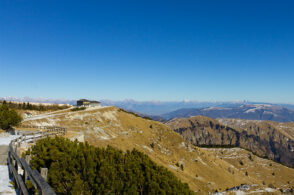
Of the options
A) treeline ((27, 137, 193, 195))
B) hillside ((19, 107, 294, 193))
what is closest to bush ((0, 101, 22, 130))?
hillside ((19, 107, 294, 193))

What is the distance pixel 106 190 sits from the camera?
56.8ft

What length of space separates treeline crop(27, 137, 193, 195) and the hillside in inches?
1687

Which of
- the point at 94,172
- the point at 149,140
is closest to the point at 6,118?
the point at 94,172

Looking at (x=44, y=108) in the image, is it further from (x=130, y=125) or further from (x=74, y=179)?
(x=74, y=179)

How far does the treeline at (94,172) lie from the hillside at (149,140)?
141 ft

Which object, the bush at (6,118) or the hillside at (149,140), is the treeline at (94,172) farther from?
the hillside at (149,140)

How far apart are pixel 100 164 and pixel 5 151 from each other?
43.4 ft

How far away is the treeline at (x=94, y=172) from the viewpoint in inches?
651

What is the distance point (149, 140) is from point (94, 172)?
69.9 m

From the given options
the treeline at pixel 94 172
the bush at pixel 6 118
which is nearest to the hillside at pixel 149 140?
the bush at pixel 6 118

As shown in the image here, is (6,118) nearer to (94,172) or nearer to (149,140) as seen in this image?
(94,172)

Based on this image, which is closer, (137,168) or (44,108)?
(137,168)

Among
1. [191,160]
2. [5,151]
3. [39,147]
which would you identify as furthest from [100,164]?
[191,160]

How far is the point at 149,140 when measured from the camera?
284 feet
